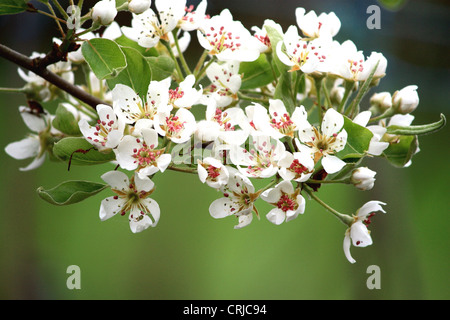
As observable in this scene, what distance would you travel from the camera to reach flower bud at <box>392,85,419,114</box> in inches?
28.6

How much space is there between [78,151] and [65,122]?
0.39 ft

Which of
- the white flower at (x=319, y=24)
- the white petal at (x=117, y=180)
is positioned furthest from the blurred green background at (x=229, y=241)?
the white petal at (x=117, y=180)

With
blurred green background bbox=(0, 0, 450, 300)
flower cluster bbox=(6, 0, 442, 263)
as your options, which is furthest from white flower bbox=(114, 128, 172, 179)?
blurred green background bbox=(0, 0, 450, 300)

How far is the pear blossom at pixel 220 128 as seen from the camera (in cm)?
62

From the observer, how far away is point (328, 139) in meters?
0.63

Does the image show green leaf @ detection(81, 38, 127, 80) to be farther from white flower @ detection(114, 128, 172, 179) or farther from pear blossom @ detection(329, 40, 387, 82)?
pear blossom @ detection(329, 40, 387, 82)

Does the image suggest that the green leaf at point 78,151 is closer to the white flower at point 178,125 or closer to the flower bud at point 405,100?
the white flower at point 178,125

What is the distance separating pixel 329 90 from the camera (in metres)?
0.79

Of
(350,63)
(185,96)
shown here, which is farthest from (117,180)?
(350,63)

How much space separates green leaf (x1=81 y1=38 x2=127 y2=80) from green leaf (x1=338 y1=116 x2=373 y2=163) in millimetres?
294

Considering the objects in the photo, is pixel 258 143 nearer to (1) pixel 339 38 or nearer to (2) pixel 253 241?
(2) pixel 253 241

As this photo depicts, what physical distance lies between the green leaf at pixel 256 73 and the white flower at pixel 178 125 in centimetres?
18

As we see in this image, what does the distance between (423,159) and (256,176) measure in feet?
7.94

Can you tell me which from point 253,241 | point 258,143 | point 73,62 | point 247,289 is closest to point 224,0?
point 253,241
